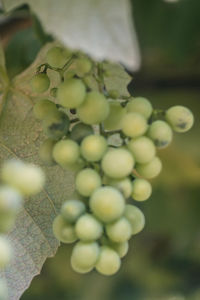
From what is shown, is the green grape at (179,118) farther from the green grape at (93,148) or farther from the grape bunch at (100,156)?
the green grape at (93,148)

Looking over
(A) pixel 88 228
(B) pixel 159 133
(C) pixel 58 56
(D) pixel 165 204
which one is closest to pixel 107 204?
(A) pixel 88 228

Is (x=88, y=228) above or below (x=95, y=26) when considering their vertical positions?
below

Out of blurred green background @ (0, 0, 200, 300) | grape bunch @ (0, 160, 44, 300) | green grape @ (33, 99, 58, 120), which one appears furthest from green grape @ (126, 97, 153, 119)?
blurred green background @ (0, 0, 200, 300)

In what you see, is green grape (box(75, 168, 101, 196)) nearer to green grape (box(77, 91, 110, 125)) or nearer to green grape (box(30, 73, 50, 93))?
green grape (box(77, 91, 110, 125))

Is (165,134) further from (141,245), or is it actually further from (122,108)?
(141,245)

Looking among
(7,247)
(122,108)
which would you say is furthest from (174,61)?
(7,247)

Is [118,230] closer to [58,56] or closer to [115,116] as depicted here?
[115,116]
